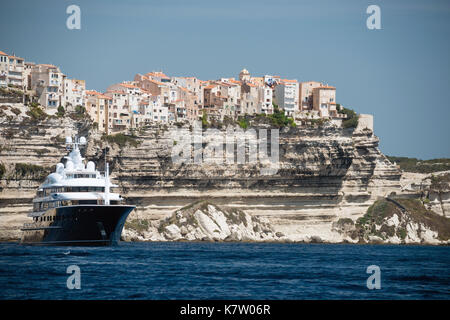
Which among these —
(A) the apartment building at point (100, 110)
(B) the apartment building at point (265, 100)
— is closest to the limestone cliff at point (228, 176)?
(A) the apartment building at point (100, 110)

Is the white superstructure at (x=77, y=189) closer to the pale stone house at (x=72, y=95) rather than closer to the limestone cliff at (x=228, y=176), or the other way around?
the limestone cliff at (x=228, y=176)

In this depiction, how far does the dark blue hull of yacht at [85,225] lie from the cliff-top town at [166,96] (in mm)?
35663

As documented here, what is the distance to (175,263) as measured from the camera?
197 ft

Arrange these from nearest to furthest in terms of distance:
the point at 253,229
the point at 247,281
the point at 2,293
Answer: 1. the point at 2,293
2. the point at 247,281
3. the point at 253,229

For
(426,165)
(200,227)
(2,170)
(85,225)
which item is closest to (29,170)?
(2,170)

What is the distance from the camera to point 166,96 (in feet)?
417

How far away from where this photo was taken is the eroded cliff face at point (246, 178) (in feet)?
346

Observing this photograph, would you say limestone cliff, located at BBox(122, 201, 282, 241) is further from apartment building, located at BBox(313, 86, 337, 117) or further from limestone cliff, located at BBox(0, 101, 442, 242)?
apartment building, located at BBox(313, 86, 337, 117)

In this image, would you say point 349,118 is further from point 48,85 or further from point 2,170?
point 2,170

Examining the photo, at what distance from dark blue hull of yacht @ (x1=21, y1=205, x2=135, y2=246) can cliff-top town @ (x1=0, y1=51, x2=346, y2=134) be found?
35.7 m
